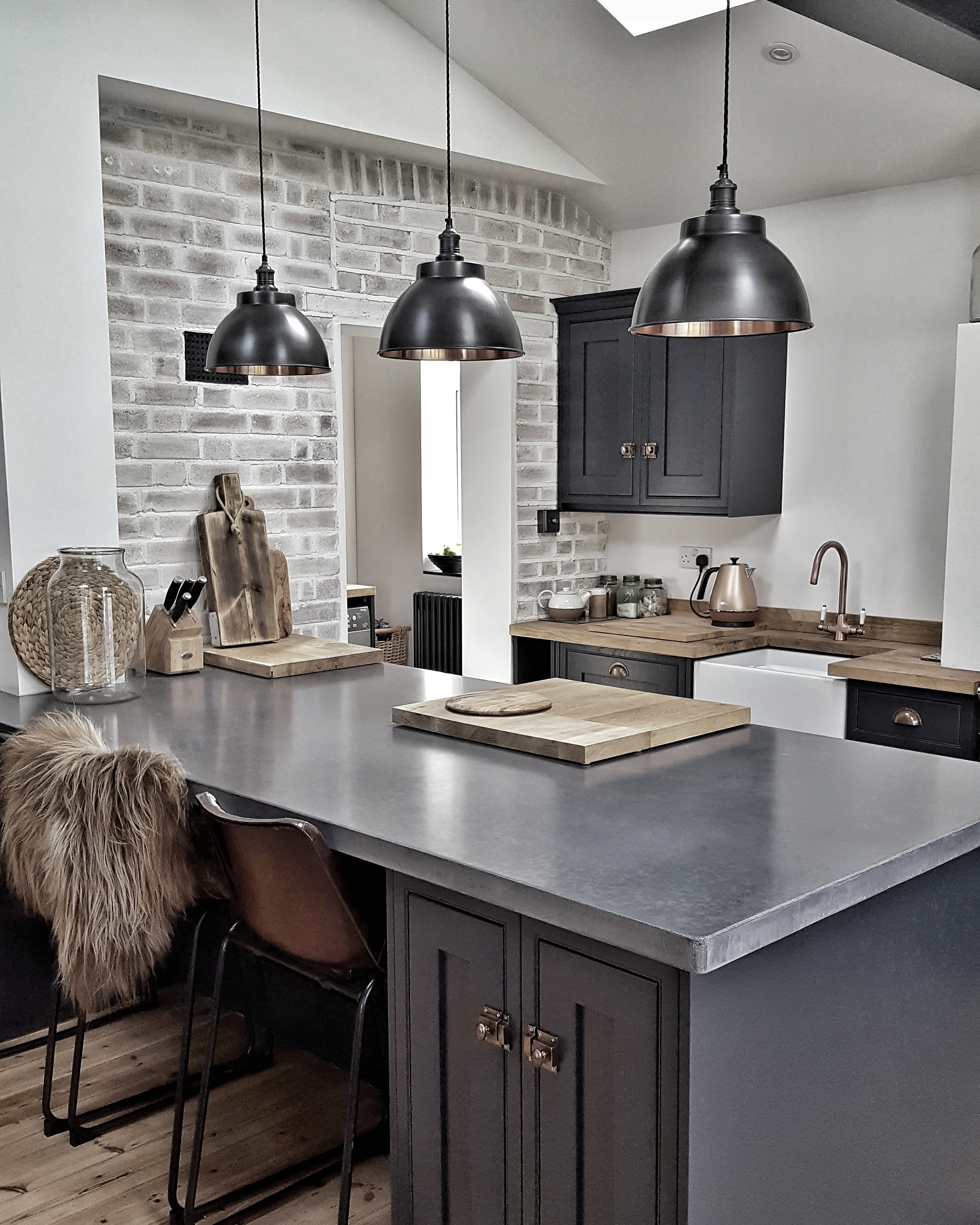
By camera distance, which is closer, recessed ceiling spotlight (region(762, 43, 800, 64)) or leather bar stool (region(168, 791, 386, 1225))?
leather bar stool (region(168, 791, 386, 1225))

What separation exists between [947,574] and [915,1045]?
6.84 ft

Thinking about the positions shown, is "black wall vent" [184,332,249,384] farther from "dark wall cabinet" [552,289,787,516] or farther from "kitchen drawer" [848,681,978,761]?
"kitchen drawer" [848,681,978,761]

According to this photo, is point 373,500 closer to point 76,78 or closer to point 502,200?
point 502,200

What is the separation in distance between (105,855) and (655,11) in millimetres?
2981

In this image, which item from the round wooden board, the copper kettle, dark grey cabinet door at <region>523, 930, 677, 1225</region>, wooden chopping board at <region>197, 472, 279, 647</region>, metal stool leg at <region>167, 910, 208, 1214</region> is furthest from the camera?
the copper kettle

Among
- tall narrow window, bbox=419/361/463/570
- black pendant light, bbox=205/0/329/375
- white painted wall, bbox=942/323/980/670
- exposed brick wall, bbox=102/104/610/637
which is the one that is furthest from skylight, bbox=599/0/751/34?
tall narrow window, bbox=419/361/463/570

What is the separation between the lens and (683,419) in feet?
14.7

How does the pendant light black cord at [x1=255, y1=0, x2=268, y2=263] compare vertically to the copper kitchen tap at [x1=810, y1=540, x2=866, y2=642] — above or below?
above

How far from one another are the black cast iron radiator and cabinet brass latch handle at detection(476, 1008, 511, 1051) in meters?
4.67

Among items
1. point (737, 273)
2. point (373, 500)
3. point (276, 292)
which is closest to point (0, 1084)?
point (276, 292)

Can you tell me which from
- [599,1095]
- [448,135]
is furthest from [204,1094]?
[448,135]

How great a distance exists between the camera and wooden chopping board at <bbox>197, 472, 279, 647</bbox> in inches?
142

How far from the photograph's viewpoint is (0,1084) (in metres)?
2.78

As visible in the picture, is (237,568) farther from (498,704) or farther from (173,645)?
(498,704)
